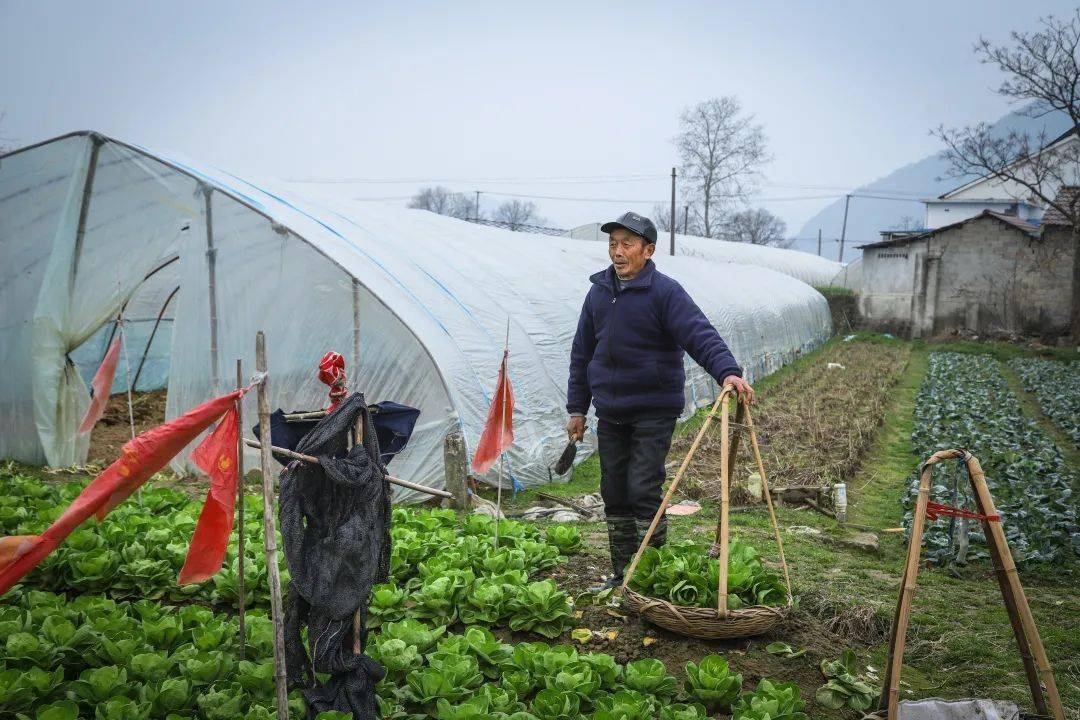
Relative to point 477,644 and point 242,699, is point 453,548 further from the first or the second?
point 242,699

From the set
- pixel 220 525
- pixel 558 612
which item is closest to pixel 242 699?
pixel 220 525

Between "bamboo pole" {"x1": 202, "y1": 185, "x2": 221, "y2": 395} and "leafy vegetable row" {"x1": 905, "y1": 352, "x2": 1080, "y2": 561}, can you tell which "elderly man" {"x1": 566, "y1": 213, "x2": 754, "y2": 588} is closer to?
"leafy vegetable row" {"x1": 905, "y1": 352, "x2": 1080, "y2": 561}

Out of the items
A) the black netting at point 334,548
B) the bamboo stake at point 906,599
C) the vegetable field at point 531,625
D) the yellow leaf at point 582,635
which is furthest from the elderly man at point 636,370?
the black netting at point 334,548

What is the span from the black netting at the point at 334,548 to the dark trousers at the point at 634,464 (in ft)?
5.29

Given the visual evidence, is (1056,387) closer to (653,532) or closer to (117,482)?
(653,532)

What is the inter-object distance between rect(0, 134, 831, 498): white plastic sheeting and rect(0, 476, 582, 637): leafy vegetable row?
198 cm

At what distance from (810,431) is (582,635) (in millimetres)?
7410

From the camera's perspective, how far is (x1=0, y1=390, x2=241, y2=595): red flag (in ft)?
8.48

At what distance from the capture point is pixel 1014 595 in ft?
10.2

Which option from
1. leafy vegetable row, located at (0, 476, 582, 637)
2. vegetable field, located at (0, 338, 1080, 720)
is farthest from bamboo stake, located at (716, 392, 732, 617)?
leafy vegetable row, located at (0, 476, 582, 637)

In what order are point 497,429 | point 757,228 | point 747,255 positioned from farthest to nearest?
point 757,228
point 747,255
point 497,429

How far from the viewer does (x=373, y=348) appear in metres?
7.89

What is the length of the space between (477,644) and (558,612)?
0.58 metres

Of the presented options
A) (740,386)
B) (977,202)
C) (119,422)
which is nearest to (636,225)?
(740,386)
